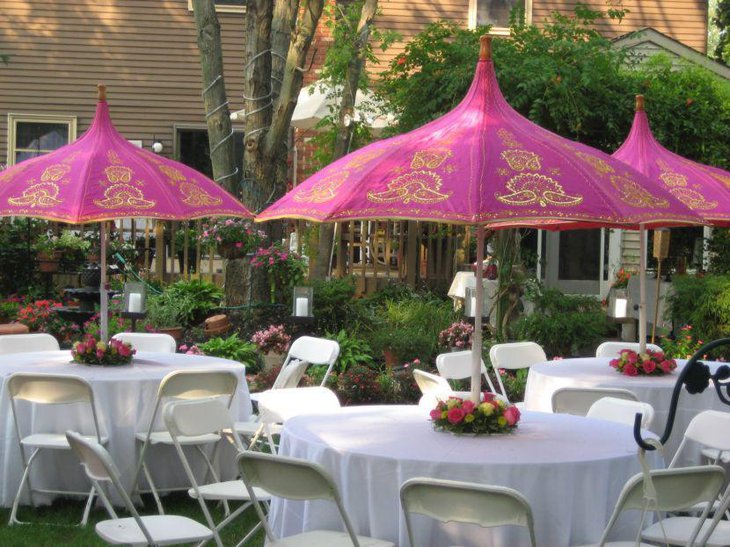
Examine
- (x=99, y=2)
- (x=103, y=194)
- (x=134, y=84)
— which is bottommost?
(x=103, y=194)

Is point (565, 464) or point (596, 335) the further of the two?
point (596, 335)

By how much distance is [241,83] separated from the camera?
64.4ft

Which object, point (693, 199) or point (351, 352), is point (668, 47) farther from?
point (693, 199)

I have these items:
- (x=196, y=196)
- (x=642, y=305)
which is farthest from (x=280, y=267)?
(x=642, y=305)

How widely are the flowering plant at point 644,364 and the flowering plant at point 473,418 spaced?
2.55m

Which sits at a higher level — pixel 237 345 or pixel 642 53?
pixel 642 53

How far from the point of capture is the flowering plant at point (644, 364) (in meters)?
7.43

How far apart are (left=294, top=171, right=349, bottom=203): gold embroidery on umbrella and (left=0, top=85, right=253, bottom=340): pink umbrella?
2273 millimetres

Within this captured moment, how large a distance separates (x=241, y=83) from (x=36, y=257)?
6142 millimetres

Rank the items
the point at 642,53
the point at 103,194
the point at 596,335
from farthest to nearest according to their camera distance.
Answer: the point at 642,53 → the point at 596,335 → the point at 103,194

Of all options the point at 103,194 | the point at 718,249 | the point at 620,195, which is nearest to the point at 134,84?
the point at 718,249

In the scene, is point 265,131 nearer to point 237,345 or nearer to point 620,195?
point 237,345

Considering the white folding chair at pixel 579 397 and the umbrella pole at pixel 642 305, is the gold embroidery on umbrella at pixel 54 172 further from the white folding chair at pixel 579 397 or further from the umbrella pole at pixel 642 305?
the umbrella pole at pixel 642 305

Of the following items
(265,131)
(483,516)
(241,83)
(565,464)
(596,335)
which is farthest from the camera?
(241,83)
